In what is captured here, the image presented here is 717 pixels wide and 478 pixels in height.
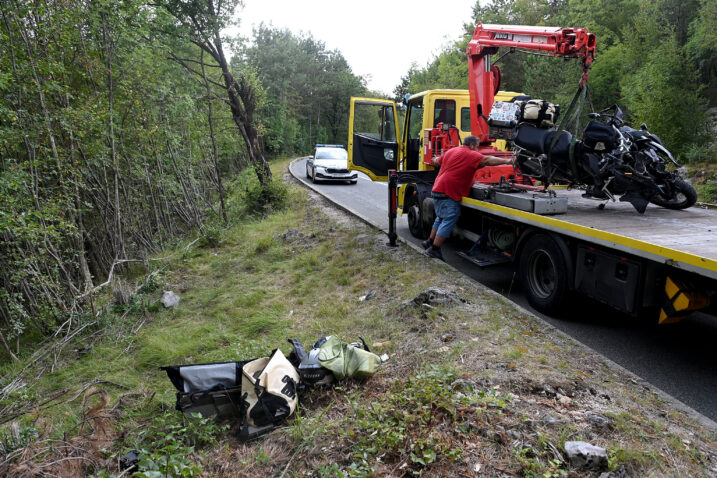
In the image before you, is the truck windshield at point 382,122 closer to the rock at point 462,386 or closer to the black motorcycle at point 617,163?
the black motorcycle at point 617,163

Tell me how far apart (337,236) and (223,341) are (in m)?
4.24

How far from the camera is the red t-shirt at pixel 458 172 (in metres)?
6.33

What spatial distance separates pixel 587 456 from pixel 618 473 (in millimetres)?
165

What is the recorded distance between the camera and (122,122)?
9.51 m

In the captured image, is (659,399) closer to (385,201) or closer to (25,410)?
(25,410)

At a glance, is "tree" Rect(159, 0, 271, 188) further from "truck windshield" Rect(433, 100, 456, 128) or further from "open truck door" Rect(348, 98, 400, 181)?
"truck windshield" Rect(433, 100, 456, 128)

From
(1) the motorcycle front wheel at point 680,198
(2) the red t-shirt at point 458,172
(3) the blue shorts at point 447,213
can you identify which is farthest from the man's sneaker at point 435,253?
(1) the motorcycle front wheel at point 680,198

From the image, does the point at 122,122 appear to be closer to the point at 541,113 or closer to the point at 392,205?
the point at 392,205

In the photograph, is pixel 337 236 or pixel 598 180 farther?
pixel 337 236

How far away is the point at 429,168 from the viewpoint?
8.44 metres

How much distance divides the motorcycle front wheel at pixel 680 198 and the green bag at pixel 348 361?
3.92 metres

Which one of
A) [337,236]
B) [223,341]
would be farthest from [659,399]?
[337,236]

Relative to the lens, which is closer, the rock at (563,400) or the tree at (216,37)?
the rock at (563,400)

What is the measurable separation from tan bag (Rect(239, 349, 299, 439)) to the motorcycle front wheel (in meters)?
4.66
